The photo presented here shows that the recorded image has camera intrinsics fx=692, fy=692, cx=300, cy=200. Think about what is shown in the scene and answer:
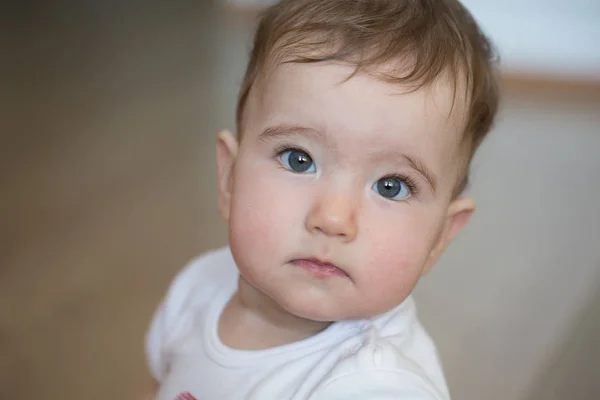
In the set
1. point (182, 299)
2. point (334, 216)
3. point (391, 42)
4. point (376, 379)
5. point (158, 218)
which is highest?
point (391, 42)

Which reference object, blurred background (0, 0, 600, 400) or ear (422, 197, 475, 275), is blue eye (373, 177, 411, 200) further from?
blurred background (0, 0, 600, 400)

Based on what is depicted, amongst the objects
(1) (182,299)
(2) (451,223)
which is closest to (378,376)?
(2) (451,223)

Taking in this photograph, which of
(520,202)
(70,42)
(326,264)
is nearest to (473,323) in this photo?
(520,202)

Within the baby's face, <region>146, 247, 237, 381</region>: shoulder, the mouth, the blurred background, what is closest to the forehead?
the baby's face

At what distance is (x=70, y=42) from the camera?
9.10 feet

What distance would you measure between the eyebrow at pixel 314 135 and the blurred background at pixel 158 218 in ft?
2.38

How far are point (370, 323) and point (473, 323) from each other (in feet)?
2.69

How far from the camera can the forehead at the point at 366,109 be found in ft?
1.89

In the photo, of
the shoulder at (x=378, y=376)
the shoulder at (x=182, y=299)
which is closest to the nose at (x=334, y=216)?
the shoulder at (x=378, y=376)

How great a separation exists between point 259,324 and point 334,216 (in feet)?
0.68

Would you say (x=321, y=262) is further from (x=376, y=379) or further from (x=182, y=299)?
(x=182, y=299)

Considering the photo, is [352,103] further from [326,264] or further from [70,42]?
[70,42]

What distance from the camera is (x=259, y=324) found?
0.73 meters

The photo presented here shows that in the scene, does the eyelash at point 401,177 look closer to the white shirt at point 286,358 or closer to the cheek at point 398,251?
the cheek at point 398,251
